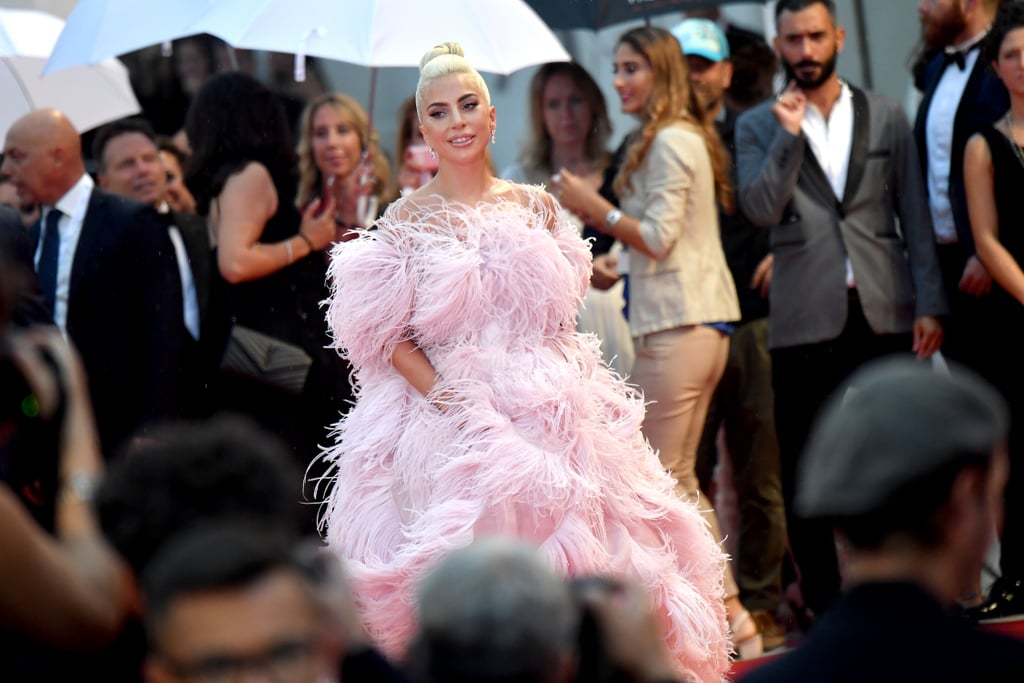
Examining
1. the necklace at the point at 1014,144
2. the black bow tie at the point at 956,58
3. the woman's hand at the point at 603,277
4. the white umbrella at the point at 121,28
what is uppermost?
the white umbrella at the point at 121,28

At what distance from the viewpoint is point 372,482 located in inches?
184

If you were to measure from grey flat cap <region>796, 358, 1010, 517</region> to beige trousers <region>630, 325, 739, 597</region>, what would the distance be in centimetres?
381

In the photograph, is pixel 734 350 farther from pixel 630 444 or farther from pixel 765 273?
pixel 630 444

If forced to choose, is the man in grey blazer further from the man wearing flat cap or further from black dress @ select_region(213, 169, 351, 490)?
the man wearing flat cap

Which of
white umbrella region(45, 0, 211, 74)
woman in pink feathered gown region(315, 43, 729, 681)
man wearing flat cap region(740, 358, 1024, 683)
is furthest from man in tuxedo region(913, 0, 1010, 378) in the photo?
man wearing flat cap region(740, 358, 1024, 683)

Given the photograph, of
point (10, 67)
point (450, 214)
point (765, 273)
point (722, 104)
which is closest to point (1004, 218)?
point (765, 273)

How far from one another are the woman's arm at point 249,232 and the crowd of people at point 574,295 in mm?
12

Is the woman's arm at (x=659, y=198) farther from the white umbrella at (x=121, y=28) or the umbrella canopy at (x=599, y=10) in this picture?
the white umbrella at (x=121, y=28)

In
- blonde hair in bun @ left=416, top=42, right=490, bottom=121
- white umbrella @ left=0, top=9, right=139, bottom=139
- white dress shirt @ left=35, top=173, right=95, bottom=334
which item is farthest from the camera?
white umbrella @ left=0, top=9, right=139, bottom=139

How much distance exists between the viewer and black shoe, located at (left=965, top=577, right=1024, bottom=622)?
5707 mm

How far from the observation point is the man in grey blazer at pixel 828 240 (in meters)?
5.98

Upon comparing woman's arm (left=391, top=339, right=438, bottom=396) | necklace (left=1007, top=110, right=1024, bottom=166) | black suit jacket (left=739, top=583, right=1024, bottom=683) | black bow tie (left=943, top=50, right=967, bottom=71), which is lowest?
woman's arm (left=391, top=339, right=438, bottom=396)

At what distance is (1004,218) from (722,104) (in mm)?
1751

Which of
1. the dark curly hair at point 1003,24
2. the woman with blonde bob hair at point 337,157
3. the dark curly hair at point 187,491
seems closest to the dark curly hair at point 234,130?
the woman with blonde bob hair at point 337,157
